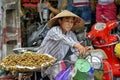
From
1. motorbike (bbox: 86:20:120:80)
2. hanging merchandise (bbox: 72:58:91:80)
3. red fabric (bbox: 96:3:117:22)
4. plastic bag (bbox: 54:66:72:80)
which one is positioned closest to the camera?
hanging merchandise (bbox: 72:58:91:80)

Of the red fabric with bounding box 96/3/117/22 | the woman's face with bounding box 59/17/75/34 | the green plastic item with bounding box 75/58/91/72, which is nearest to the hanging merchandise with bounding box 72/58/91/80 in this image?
the green plastic item with bounding box 75/58/91/72

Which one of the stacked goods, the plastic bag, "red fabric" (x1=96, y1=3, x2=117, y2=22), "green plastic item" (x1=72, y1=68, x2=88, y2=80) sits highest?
"red fabric" (x1=96, y1=3, x2=117, y2=22)

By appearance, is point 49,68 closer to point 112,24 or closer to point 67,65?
point 67,65

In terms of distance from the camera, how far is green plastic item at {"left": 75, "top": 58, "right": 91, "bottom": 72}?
458cm

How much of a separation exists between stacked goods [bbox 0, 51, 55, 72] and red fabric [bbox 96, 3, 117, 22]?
2240 mm

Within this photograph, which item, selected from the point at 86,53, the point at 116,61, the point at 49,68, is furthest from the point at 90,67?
the point at 116,61

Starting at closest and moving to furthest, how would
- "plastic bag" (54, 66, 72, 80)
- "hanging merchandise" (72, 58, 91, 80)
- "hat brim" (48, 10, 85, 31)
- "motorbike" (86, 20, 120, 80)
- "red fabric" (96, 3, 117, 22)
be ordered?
"hanging merchandise" (72, 58, 91, 80)
"plastic bag" (54, 66, 72, 80)
"hat brim" (48, 10, 85, 31)
"motorbike" (86, 20, 120, 80)
"red fabric" (96, 3, 117, 22)

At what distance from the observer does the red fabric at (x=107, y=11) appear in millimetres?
6863

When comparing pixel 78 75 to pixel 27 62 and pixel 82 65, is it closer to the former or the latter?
pixel 82 65

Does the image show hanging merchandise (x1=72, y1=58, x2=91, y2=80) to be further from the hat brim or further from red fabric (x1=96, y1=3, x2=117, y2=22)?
red fabric (x1=96, y1=3, x2=117, y2=22)

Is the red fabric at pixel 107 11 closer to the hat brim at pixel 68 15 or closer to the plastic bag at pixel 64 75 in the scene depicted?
the hat brim at pixel 68 15

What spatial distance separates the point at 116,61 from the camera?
6.12m

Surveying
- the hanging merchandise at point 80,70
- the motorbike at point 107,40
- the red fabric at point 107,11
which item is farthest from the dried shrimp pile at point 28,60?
the red fabric at point 107,11

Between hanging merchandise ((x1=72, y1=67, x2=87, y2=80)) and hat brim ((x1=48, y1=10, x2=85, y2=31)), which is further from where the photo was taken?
hat brim ((x1=48, y1=10, x2=85, y2=31))
